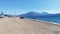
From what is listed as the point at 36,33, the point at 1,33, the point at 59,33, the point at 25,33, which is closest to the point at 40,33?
the point at 36,33

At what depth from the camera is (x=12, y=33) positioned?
7.46 metres

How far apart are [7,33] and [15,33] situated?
35 cm

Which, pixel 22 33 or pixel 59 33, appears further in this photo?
pixel 22 33

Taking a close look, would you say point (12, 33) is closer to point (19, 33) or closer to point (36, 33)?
point (19, 33)

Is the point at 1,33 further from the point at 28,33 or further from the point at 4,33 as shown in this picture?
the point at 28,33

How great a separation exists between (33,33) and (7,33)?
114cm

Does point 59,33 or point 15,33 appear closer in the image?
point 59,33

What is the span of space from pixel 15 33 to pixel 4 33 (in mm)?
480

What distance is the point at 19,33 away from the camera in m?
7.40

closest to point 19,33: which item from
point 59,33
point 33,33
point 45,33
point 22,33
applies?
point 22,33

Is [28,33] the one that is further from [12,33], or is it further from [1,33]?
[1,33]

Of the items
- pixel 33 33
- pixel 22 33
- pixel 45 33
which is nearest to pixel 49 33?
pixel 45 33

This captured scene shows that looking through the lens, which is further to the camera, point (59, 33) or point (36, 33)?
point (36, 33)

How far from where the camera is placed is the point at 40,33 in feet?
24.1
